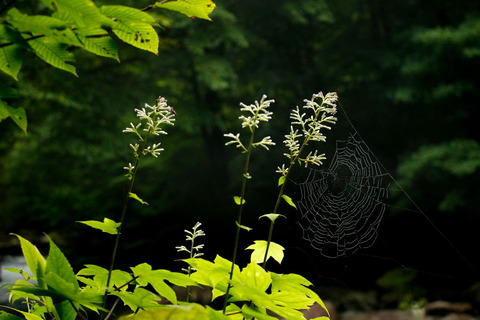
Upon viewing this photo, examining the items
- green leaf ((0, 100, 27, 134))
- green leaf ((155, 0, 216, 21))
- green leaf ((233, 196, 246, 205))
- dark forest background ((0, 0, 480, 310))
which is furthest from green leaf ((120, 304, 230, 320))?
dark forest background ((0, 0, 480, 310))

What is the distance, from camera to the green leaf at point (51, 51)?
746 mm

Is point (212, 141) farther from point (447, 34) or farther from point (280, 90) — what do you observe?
point (447, 34)

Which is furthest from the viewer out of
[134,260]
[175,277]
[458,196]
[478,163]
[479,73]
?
[134,260]

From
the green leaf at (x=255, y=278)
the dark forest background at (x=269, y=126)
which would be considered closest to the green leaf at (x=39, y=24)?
the green leaf at (x=255, y=278)

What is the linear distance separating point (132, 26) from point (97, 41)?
3.2 inches

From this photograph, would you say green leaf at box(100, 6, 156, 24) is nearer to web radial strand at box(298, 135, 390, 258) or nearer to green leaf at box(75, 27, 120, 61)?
green leaf at box(75, 27, 120, 61)

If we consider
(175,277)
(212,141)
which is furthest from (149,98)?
(175,277)

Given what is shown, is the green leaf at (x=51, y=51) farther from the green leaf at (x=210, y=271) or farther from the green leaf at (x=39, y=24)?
the green leaf at (x=210, y=271)

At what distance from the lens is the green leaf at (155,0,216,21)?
2.70 ft

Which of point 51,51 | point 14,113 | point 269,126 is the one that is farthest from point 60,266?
point 269,126

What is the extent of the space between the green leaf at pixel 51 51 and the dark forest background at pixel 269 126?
26.1ft

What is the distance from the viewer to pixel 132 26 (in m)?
0.82

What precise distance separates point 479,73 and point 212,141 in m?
7.66

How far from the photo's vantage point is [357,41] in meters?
12.0
